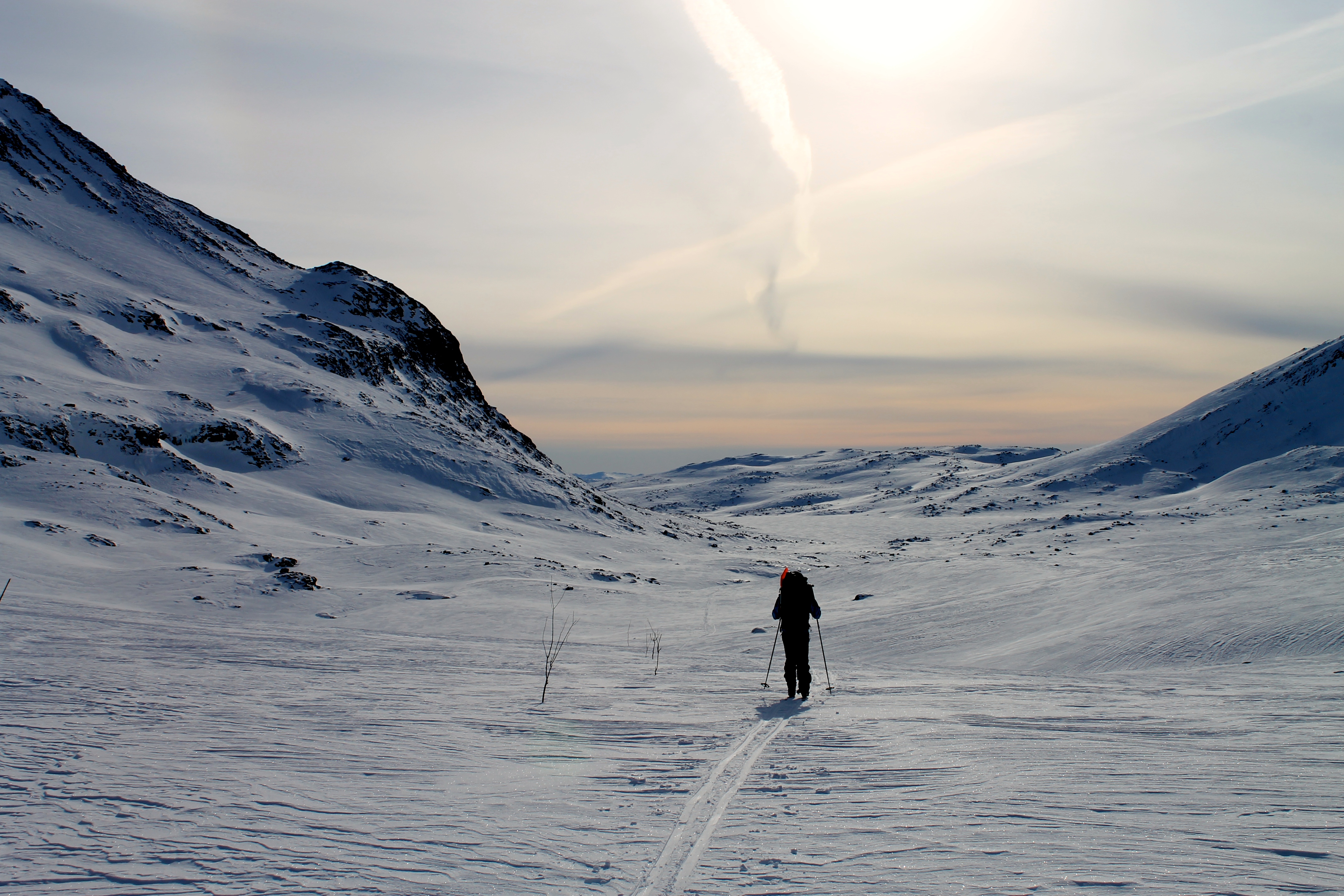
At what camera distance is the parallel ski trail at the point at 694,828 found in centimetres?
402

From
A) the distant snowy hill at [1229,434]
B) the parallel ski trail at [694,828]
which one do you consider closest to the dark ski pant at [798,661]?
the parallel ski trail at [694,828]

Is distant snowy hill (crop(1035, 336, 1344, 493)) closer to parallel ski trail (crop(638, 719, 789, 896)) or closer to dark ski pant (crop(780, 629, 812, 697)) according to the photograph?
dark ski pant (crop(780, 629, 812, 697))

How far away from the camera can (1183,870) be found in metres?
4.04

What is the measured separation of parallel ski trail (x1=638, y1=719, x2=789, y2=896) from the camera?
4.02 m

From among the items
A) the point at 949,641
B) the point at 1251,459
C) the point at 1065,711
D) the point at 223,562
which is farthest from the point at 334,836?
the point at 1251,459

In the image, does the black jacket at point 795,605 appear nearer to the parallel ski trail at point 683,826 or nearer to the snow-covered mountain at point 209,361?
the parallel ski trail at point 683,826

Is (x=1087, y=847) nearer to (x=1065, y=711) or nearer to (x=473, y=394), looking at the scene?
(x=1065, y=711)

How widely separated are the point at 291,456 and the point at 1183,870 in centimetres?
5473

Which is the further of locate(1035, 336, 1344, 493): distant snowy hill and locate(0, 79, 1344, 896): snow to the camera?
locate(1035, 336, 1344, 493): distant snowy hill

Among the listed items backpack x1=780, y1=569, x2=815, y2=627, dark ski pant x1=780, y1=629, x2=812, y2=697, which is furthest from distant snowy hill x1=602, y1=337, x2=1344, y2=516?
dark ski pant x1=780, y1=629, x2=812, y2=697

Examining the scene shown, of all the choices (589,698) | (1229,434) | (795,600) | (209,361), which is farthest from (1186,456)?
(209,361)

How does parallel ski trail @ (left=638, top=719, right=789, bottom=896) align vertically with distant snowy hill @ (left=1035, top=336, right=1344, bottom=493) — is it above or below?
below

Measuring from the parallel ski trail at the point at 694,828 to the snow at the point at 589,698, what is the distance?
0.10ft

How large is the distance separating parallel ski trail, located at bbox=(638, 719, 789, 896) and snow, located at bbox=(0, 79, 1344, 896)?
1.2 inches
